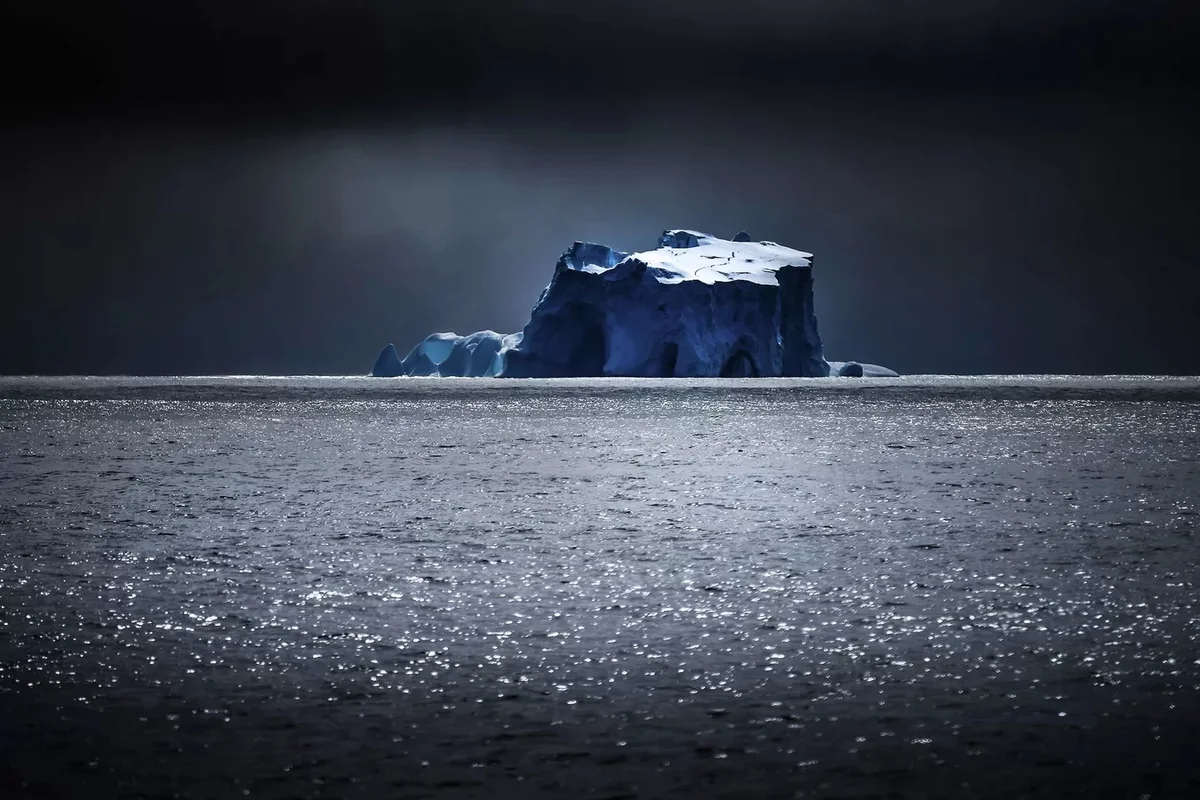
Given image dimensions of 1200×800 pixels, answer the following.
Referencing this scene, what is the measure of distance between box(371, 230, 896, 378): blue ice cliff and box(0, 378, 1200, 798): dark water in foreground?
36878mm

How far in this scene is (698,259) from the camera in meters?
51.2

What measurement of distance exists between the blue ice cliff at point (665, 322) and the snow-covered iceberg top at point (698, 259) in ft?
0.28

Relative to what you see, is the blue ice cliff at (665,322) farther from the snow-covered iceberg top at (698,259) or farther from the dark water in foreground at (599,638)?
the dark water in foreground at (599,638)

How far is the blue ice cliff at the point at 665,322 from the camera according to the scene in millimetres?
45906

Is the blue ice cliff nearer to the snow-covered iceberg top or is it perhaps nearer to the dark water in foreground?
the snow-covered iceberg top

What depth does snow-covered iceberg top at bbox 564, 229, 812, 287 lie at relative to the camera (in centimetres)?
4688

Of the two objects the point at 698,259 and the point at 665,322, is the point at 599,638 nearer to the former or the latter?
the point at 665,322

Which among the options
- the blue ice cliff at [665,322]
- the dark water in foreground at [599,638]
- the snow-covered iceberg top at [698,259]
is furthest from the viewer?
the snow-covered iceberg top at [698,259]

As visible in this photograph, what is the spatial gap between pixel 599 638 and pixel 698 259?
48289 mm

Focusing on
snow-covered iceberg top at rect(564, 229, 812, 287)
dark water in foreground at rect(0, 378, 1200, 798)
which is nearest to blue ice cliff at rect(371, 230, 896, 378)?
snow-covered iceberg top at rect(564, 229, 812, 287)

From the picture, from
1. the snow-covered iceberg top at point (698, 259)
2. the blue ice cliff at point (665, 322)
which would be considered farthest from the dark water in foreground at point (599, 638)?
the snow-covered iceberg top at point (698, 259)

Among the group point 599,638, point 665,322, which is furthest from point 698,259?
point 599,638

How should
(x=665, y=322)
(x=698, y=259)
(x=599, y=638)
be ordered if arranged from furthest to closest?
(x=698, y=259), (x=665, y=322), (x=599, y=638)

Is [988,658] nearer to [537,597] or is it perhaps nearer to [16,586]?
[537,597]
